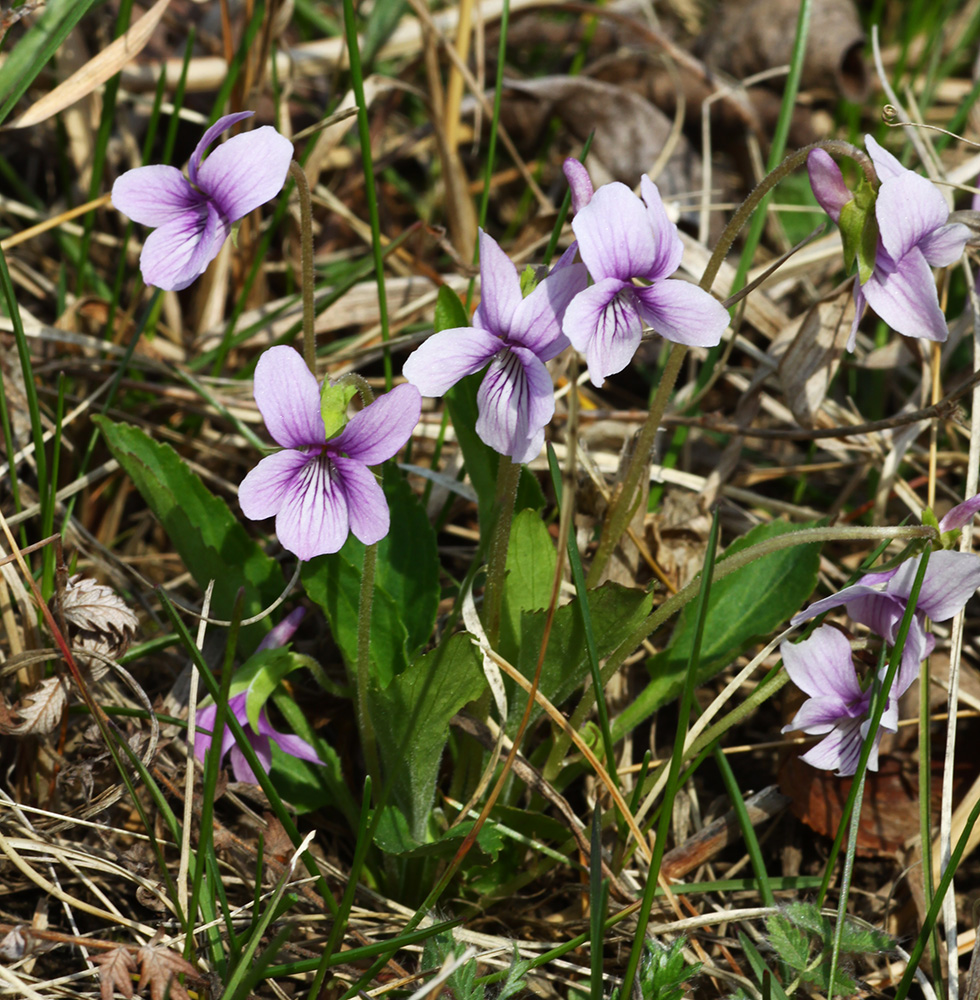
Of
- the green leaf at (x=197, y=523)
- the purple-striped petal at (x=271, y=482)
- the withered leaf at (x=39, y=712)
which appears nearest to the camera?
the purple-striped petal at (x=271, y=482)

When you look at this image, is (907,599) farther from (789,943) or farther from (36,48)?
(36,48)

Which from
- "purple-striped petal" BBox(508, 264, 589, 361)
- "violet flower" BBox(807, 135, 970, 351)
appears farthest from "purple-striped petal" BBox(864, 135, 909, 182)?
"purple-striped petal" BBox(508, 264, 589, 361)

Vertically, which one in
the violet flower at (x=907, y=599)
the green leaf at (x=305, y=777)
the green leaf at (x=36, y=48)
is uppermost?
the green leaf at (x=36, y=48)

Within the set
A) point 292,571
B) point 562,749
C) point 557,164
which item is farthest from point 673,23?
point 562,749

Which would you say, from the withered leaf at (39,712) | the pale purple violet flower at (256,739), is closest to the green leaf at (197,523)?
the pale purple violet flower at (256,739)

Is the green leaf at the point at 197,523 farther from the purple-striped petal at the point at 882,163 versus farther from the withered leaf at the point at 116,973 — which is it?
the purple-striped petal at the point at 882,163
